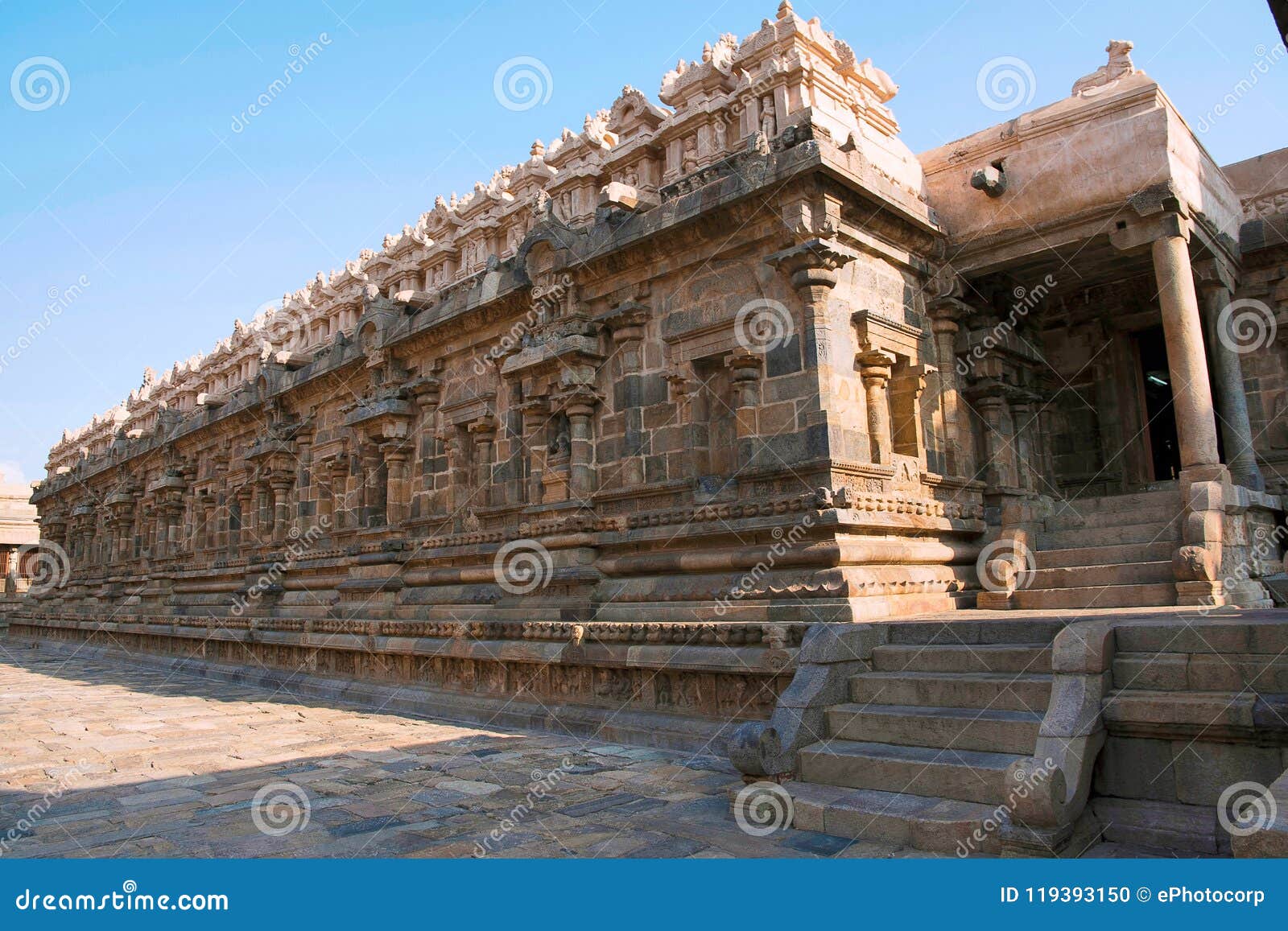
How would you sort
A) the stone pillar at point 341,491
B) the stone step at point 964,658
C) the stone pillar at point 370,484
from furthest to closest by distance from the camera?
the stone pillar at point 341,491, the stone pillar at point 370,484, the stone step at point 964,658

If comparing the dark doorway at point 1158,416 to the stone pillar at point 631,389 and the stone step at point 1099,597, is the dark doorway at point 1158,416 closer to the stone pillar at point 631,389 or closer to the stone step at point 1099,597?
the stone step at point 1099,597

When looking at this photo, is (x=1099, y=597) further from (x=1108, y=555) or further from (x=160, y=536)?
(x=160, y=536)

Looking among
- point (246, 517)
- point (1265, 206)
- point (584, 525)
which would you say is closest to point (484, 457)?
point (584, 525)

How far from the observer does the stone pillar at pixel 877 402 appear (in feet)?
28.2

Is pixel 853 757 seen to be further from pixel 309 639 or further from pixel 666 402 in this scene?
pixel 309 639

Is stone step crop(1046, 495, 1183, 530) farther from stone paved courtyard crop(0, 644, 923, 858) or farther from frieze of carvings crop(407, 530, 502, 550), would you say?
frieze of carvings crop(407, 530, 502, 550)

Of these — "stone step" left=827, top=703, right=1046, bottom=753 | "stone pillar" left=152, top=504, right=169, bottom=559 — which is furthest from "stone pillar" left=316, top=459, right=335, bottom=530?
"stone step" left=827, top=703, right=1046, bottom=753

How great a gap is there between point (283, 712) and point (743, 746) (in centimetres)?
719

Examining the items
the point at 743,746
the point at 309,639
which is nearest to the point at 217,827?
the point at 743,746

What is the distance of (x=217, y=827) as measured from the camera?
5.28 metres

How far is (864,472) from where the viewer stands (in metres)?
8.00

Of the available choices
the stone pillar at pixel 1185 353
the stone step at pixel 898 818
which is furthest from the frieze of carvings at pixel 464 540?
the stone pillar at pixel 1185 353

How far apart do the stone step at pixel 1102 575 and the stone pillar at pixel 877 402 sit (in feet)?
6.24

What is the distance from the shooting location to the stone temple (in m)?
5.02
